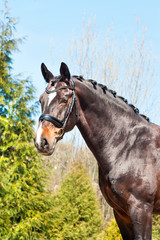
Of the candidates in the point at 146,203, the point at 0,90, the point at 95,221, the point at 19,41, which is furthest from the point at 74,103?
the point at 95,221

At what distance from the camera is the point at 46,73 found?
317cm

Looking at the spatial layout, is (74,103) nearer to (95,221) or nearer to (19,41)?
(19,41)

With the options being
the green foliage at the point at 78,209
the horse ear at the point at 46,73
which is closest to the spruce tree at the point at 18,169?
the green foliage at the point at 78,209

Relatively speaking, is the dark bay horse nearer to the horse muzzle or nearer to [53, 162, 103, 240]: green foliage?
the horse muzzle

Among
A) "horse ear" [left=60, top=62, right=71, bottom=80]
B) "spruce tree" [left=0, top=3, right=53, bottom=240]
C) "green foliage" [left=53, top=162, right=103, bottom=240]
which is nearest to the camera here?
"horse ear" [left=60, top=62, right=71, bottom=80]

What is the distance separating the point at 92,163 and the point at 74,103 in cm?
1697

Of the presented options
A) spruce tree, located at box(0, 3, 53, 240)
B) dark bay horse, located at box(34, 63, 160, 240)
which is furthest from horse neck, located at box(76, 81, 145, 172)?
spruce tree, located at box(0, 3, 53, 240)

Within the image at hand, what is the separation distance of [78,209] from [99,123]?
7940mm

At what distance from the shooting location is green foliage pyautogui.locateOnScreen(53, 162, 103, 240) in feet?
32.7

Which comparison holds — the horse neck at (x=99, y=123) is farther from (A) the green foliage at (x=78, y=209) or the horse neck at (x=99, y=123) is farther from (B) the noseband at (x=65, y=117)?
(A) the green foliage at (x=78, y=209)

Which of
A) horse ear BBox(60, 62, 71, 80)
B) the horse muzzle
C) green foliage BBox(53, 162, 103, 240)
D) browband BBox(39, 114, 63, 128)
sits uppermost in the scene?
horse ear BBox(60, 62, 71, 80)

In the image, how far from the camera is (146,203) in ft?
9.26

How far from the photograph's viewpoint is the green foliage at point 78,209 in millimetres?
9967

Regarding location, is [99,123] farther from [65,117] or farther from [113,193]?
[113,193]
